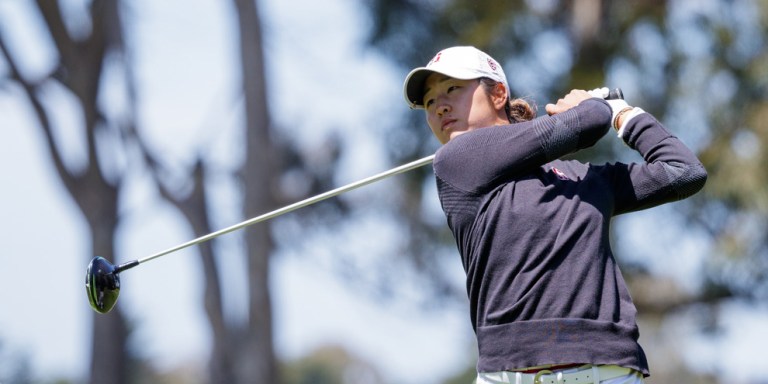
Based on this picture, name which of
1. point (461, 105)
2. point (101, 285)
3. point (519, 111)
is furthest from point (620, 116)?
point (101, 285)

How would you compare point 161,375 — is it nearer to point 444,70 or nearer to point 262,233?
point 262,233

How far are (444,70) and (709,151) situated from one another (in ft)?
36.1

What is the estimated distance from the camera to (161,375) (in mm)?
30062

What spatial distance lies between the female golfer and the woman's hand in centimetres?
2

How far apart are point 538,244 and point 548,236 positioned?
0.12 ft

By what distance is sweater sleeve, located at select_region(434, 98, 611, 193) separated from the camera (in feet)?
11.5

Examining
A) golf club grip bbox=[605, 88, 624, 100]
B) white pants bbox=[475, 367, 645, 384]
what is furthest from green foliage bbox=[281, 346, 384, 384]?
white pants bbox=[475, 367, 645, 384]

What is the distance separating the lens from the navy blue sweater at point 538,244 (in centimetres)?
341

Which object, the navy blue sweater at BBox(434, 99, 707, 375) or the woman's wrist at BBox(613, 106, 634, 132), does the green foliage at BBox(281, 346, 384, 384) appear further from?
the navy blue sweater at BBox(434, 99, 707, 375)

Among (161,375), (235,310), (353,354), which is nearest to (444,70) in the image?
(235,310)

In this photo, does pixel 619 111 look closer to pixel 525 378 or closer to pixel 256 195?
pixel 525 378

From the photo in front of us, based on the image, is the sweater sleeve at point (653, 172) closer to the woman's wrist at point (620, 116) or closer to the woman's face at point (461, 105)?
the woman's wrist at point (620, 116)

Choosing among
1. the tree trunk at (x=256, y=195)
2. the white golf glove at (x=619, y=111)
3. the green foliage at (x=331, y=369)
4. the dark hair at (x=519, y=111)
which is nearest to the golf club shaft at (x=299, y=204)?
the dark hair at (x=519, y=111)

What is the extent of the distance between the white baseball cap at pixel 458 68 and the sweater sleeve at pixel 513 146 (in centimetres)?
24
